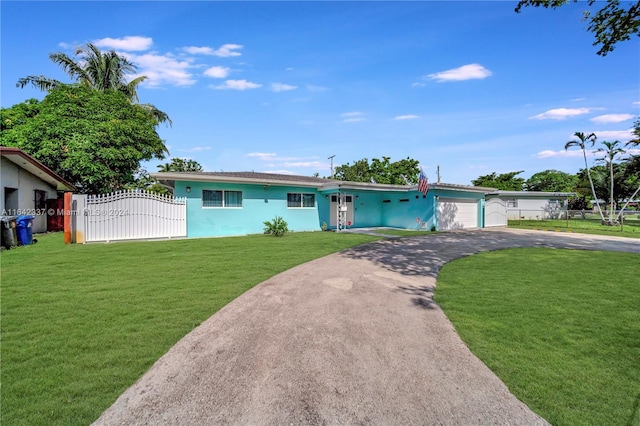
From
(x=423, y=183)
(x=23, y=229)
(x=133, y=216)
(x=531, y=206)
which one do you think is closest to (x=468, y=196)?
(x=423, y=183)

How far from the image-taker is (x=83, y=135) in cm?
1540

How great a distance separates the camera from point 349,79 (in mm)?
13898

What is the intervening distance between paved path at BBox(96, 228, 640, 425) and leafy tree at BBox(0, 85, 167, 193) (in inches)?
610

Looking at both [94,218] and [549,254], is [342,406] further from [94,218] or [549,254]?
[94,218]

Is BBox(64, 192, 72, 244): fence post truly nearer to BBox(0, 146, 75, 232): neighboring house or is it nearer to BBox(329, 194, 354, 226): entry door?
BBox(0, 146, 75, 232): neighboring house

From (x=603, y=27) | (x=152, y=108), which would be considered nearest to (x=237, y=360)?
(x=603, y=27)

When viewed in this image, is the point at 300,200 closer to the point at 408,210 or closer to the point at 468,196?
the point at 408,210

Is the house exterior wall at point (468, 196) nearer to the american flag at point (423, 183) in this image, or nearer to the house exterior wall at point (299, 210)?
the house exterior wall at point (299, 210)

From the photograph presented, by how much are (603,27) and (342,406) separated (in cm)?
1167

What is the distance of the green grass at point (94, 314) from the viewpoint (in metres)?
2.46

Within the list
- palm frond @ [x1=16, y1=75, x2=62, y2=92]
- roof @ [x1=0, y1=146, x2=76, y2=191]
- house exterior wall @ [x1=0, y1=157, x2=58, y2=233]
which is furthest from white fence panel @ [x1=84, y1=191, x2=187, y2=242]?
palm frond @ [x1=16, y1=75, x2=62, y2=92]

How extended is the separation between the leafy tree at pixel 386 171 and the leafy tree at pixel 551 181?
28.1 m

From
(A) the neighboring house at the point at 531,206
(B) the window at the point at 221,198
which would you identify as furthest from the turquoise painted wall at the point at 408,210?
(A) the neighboring house at the point at 531,206

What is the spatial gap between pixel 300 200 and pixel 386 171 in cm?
2278
